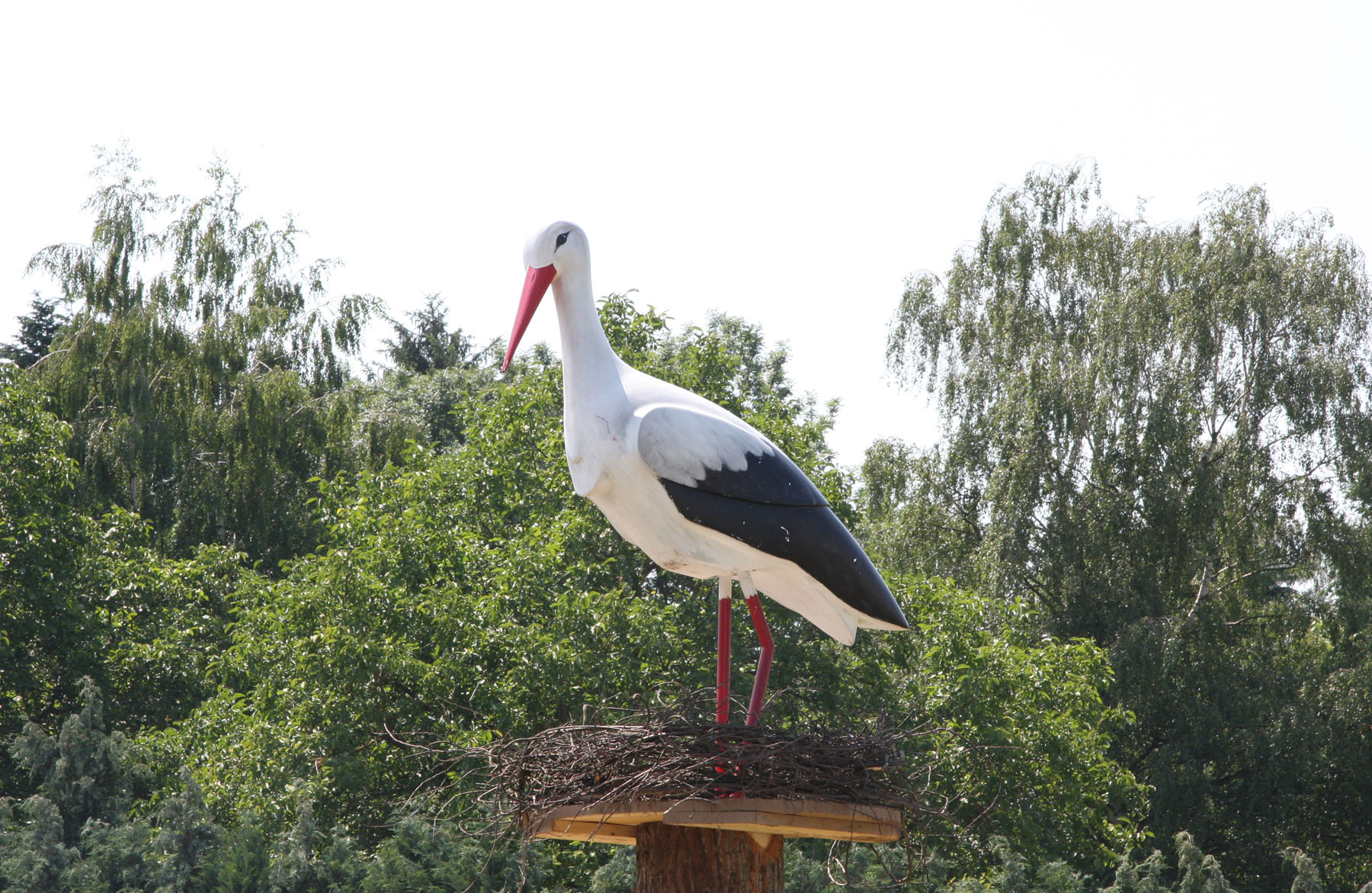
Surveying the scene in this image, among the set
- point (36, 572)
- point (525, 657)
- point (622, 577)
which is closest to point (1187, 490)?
point (622, 577)

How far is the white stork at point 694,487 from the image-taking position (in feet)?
17.7

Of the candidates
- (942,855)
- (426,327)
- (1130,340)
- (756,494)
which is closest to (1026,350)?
(1130,340)

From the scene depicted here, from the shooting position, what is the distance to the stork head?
5.61m

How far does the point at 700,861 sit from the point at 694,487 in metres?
1.35

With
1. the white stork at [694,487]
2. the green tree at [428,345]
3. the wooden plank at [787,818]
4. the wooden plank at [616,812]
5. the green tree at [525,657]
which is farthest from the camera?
the green tree at [428,345]

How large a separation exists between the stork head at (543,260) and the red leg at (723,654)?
1.26m

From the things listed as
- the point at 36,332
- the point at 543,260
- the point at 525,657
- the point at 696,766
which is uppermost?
the point at 36,332

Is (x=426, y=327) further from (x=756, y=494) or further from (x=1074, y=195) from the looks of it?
(x=756, y=494)

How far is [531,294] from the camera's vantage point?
5.61 meters

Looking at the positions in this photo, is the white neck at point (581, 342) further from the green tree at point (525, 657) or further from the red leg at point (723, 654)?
the green tree at point (525, 657)

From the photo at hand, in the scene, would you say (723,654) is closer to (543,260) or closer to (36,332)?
(543,260)

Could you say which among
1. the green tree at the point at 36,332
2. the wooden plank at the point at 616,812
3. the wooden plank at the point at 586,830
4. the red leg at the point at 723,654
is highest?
the green tree at the point at 36,332

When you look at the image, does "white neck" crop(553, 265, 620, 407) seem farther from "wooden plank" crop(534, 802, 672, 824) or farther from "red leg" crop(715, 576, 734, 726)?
"wooden plank" crop(534, 802, 672, 824)

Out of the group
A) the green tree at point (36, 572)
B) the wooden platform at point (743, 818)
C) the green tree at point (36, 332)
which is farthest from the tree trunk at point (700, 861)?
the green tree at point (36, 332)
